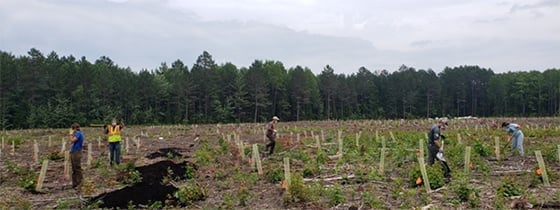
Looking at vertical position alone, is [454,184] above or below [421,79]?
below

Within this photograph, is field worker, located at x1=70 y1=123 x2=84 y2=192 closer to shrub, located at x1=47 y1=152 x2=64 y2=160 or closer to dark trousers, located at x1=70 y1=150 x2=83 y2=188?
dark trousers, located at x1=70 y1=150 x2=83 y2=188

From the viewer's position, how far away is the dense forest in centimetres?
6391

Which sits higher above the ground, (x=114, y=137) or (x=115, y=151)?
(x=114, y=137)

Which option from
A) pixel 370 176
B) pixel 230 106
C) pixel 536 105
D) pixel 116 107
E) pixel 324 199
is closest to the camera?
pixel 324 199

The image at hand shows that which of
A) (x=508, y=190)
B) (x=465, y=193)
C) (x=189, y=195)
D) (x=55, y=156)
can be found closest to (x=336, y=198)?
(x=465, y=193)

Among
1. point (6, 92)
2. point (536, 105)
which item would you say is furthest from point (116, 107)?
point (536, 105)

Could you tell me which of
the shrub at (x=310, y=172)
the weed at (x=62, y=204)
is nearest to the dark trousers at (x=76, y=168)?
the weed at (x=62, y=204)

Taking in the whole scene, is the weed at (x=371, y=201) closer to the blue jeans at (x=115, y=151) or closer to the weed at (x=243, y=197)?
the weed at (x=243, y=197)

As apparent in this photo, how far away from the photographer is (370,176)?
38.9 ft

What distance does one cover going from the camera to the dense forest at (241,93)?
63.9 m

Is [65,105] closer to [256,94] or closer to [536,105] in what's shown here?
[256,94]

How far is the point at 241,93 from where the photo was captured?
77.9 m

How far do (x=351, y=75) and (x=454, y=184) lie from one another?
314 ft

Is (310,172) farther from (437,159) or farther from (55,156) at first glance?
(55,156)
